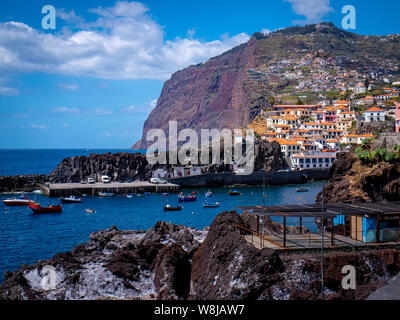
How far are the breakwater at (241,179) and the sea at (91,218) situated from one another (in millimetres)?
6446

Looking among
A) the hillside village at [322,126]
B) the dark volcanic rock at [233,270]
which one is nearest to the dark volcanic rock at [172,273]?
the dark volcanic rock at [233,270]

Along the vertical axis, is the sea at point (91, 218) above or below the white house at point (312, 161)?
below

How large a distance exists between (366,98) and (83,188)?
358ft

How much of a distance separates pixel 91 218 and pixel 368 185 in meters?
32.8

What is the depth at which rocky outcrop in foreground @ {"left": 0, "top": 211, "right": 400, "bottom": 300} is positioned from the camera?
1583 centimetres

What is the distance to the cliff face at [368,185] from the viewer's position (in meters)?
37.4

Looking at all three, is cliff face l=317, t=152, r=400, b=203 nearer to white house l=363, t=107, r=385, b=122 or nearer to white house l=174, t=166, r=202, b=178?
white house l=174, t=166, r=202, b=178

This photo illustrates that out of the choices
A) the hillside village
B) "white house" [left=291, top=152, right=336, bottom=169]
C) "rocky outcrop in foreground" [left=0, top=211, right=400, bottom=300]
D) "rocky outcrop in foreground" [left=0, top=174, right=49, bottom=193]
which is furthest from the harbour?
"rocky outcrop in foreground" [left=0, top=211, right=400, bottom=300]

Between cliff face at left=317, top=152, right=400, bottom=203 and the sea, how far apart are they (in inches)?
171

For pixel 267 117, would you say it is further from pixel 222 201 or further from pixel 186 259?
pixel 186 259

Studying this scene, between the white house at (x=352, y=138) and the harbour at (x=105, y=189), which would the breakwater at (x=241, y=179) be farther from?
the white house at (x=352, y=138)

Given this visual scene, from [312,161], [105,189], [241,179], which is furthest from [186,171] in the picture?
[312,161]

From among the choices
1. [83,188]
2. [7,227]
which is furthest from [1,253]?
[83,188]
